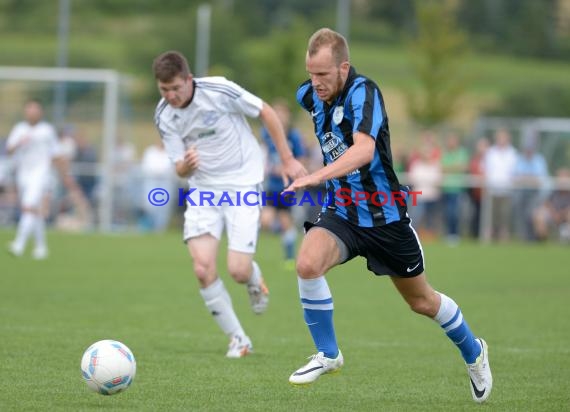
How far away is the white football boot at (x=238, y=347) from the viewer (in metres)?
8.04

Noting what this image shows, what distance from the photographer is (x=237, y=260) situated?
8.23m

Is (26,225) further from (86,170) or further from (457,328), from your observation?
(457,328)

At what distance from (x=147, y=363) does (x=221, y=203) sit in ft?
4.89

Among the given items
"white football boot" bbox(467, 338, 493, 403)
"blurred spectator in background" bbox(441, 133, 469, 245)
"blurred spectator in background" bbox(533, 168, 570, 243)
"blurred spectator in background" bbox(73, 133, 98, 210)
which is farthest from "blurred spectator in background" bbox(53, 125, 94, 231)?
"white football boot" bbox(467, 338, 493, 403)

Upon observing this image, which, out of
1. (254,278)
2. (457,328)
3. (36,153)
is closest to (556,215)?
(36,153)

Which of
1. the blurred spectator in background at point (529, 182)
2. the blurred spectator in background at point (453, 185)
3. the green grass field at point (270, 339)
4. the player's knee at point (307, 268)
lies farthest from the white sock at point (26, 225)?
the player's knee at point (307, 268)

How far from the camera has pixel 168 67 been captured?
25.5 feet

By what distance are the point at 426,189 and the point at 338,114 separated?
638 inches

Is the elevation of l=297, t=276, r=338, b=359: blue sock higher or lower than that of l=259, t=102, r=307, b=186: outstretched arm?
lower

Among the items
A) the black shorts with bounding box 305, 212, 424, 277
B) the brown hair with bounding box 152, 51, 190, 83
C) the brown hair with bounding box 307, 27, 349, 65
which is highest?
the brown hair with bounding box 307, 27, 349, 65

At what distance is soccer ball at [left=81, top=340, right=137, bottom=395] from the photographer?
237 inches

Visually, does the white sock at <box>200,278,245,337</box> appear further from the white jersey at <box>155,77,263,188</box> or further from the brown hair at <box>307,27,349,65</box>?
the brown hair at <box>307,27,349,65</box>

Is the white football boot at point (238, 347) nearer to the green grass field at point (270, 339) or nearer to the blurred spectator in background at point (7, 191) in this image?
the green grass field at point (270, 339)

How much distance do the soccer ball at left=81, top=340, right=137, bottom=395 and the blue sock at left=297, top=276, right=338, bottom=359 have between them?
1134 mm
